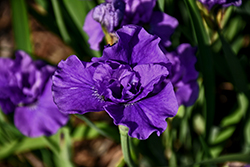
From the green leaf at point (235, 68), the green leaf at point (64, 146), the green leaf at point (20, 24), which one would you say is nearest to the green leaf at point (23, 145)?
the green leaf at point (64, 146)

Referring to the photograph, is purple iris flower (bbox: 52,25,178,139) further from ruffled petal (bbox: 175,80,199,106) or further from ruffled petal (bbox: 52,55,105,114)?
ruffled petal (bbox: 175,80,199,106)

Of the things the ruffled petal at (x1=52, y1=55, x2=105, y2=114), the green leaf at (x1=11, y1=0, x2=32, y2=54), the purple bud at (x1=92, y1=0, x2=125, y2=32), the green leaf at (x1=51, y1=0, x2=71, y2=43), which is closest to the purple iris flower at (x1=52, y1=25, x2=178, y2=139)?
the ruffled petal at (x1=52, y1=55, x2=105, y2=114)

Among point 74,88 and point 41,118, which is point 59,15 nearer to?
point 41,118

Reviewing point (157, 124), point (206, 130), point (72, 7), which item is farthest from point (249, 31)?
point (157, 124)

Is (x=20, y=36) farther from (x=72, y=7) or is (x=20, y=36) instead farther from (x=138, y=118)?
(x=138, y=118)

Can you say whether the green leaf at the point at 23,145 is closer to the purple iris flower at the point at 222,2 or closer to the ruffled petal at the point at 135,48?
→ the ruffled petal at the point at 135,48

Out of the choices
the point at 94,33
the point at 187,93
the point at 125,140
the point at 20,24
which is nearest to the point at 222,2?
the point at 187,93

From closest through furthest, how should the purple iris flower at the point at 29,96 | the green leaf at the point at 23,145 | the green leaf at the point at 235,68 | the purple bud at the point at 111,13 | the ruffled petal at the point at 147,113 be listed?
1. the ruffled petal at the point at 147,113
2. the purple bud at the point at 111,13
3. the green leaf at the point at 235,68
4. the purple iris flower at the point at 29,96
5. the green leaf at the point at 23,145

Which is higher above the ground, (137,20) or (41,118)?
(137,20)
